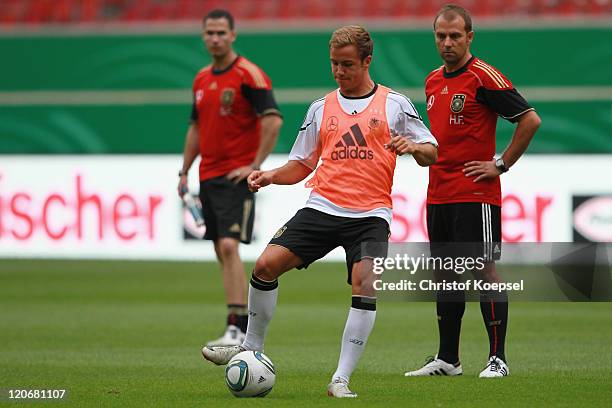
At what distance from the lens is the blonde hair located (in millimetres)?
6777

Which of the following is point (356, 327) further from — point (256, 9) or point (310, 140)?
point (256, 9)

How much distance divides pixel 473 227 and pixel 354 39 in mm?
1587

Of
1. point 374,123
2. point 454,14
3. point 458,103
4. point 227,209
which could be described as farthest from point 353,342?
point 227,209

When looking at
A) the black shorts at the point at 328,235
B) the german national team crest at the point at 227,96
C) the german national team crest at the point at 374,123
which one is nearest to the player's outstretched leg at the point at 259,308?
the black shorts at the point at 328,235

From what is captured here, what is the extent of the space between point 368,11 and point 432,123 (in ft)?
45.3

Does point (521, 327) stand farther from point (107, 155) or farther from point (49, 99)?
point (49, 99)

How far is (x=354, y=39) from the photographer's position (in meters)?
6.78

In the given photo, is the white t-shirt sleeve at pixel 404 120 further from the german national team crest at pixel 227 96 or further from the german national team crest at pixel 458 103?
the german national team crest at pixel 227 96

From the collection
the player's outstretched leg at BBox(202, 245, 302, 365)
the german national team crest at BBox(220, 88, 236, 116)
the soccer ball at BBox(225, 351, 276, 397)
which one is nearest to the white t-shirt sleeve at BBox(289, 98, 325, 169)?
the player's outstretched leg at BBox(202, 245, 302, 365)

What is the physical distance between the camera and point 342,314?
11.9 metres

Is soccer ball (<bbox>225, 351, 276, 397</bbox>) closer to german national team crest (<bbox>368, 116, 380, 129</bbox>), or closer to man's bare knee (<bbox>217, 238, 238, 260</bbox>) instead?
german national team crest (<bbox>368, 116, 380, 129</bbox>)

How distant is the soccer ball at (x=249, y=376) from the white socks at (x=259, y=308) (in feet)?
1.09

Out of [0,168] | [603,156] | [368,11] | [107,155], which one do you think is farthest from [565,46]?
[0,168]

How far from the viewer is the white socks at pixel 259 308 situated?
7.02m
